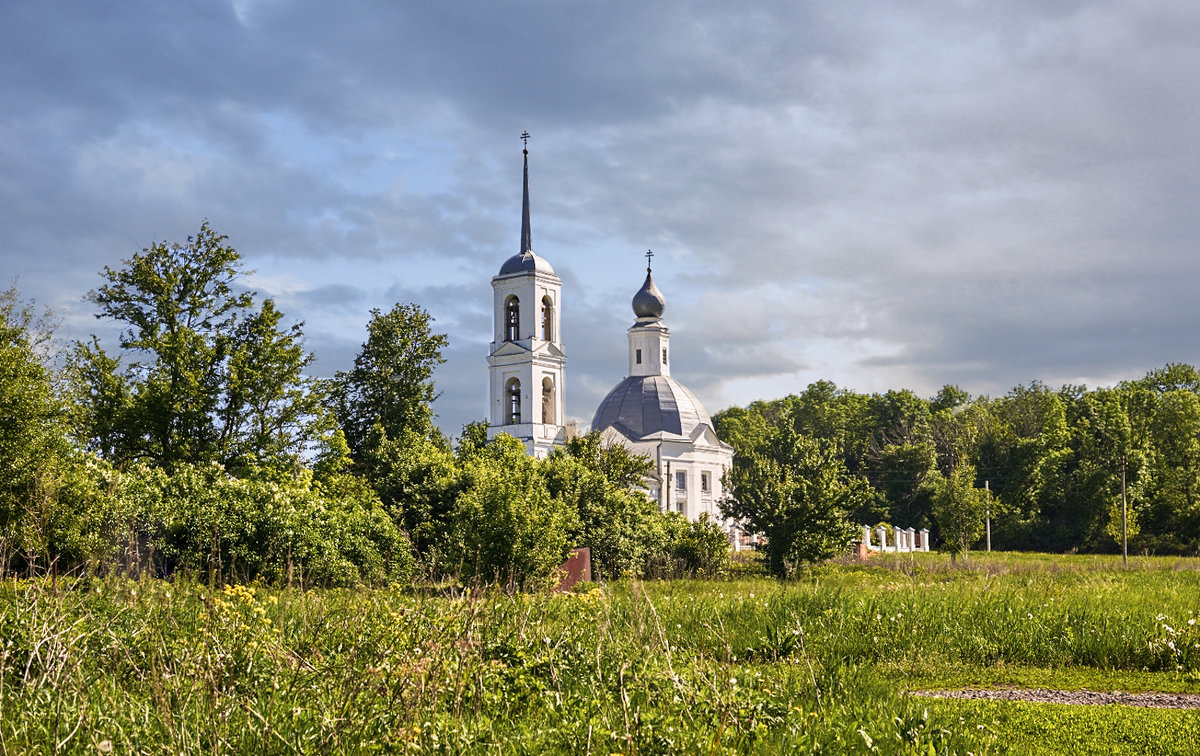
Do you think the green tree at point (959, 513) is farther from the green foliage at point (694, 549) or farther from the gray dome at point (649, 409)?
the gray dome at point (649, 409)

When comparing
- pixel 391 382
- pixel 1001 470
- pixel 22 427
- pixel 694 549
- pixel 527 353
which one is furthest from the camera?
pixel 1001 470

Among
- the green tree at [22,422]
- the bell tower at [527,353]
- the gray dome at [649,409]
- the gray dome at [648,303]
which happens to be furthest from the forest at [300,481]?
the gray dome at [648,303]

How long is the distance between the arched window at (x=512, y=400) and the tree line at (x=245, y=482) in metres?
17.1

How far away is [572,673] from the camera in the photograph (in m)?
7.67

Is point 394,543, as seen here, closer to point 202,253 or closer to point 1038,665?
point 202,253

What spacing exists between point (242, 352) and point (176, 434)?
7.16 ft

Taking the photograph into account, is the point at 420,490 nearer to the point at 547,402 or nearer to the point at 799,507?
the point at 799,507

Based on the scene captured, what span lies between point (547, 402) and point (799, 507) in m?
24.6

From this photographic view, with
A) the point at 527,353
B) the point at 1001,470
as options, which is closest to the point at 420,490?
the point at 527,353

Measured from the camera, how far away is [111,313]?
78.9 ft

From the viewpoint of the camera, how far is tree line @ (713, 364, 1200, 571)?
27266mm

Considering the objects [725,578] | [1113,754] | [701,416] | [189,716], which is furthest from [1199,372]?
[189,716]

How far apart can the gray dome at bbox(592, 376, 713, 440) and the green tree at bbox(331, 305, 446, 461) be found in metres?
18.5

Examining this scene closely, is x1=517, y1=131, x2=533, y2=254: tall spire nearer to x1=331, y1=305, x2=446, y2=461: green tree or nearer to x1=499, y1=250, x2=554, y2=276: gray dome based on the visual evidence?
x1=499, y1=250, x2=554, y2=276: gray dome
